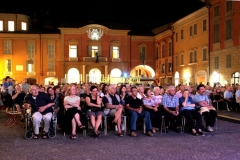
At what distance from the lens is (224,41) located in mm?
28156

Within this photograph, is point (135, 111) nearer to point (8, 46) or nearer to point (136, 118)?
point (136, 118)

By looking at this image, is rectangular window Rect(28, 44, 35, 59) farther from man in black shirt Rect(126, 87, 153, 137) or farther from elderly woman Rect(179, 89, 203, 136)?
A: elderly woman Rect(179, 89, 203, 136)

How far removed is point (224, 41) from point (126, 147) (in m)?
22.0

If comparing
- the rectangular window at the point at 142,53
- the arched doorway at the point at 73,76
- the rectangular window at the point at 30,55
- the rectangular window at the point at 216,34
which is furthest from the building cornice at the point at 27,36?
the rectangular window at the point at 216,34

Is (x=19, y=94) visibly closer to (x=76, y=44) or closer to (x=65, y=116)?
(x=65, y=116)

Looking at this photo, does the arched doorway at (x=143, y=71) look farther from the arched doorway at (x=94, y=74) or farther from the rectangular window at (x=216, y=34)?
the rectangular window at (x=216, y=34)

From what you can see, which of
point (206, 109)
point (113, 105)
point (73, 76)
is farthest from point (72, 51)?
point (206, 109)

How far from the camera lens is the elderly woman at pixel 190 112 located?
1047 centimetres

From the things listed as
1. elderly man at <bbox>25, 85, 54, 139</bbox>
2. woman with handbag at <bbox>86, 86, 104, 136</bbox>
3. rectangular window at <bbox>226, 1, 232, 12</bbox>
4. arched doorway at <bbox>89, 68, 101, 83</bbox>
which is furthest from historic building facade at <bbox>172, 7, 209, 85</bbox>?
elderly man at <bbox>25, 85, 54, 139</bbox>

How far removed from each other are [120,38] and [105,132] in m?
36.1

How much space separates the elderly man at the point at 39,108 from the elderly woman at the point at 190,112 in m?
4.16

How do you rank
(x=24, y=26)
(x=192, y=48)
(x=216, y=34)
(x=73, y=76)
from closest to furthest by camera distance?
(x=216, y=34) → (x=192, y=48) → (x=73, y=76) → (x=24, y=26)

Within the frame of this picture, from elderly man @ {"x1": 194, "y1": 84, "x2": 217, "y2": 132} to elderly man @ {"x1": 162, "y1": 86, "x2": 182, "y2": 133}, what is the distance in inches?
31.4

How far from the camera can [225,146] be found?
8539 millimetres
